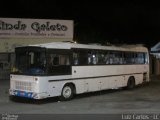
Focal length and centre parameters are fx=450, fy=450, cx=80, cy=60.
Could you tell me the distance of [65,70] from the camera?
2147 centimetres

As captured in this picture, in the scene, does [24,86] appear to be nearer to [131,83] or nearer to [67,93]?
[67,93]

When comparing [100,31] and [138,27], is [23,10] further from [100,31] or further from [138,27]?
[138,27]

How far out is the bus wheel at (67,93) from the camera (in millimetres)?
21516

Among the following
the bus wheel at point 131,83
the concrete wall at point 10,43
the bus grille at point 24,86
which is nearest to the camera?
the bus grille at point 24,86

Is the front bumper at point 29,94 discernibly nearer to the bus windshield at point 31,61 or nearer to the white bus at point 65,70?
the white bus at point 65,70

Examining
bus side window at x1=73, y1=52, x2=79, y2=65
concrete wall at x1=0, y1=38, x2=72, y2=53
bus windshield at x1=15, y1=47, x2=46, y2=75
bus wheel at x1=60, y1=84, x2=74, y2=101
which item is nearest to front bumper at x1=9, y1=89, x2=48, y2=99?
bus windshield at x1=15, y1=47, x2=46, y2=75

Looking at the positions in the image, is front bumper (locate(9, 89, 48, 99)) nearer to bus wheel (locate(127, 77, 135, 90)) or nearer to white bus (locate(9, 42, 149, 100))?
white bus (locate(9, 42, 149, 100))

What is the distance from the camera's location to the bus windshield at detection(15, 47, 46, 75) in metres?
20.2

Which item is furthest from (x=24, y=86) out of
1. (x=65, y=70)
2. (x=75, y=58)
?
(x=75, y=58)

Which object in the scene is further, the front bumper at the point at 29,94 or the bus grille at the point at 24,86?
the bus grille at the point at 24,86

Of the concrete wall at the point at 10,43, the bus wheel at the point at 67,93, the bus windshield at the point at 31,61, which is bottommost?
the bus wheel at the point at 67,93

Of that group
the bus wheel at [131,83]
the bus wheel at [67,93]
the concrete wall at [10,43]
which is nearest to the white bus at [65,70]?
the bus wheel at [67,93]

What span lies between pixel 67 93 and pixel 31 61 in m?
2.53

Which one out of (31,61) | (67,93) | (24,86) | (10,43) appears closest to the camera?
(24,86)
